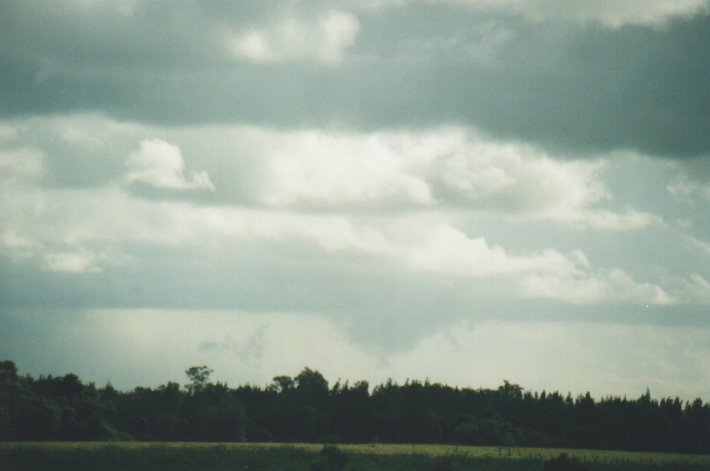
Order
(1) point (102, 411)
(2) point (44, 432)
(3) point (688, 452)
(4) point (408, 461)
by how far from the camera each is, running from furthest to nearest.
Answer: (3) point (688, 452) < (1) point (102, 411) < (2) point (44, 432) < (4) point (408, 461)

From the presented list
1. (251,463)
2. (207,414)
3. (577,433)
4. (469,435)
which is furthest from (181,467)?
(577,433)

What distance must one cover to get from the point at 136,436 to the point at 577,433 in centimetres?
8860

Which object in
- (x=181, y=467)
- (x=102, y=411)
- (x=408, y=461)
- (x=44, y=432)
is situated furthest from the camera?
(x=102, y=411)

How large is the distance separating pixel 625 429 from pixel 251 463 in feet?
320

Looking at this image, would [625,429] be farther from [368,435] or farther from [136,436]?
[136,436]

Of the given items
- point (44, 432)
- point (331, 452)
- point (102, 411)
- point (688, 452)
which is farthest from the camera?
point (688, 452)

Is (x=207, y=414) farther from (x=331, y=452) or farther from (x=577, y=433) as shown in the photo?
(x=331, y=452)

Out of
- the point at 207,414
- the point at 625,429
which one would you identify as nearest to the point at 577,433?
the point at 625,429

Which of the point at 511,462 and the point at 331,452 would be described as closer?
the point at 331,452

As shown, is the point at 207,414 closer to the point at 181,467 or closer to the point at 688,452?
the point at 181,467

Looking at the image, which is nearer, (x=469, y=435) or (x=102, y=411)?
(x=102, y=411)

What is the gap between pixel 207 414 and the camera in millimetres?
190125

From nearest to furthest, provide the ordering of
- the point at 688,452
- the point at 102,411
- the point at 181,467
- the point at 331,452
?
1. the point at 331,452
2. the point at 181,467
3. the point at 102,411
4. the point at 688,452

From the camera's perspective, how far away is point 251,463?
122m
